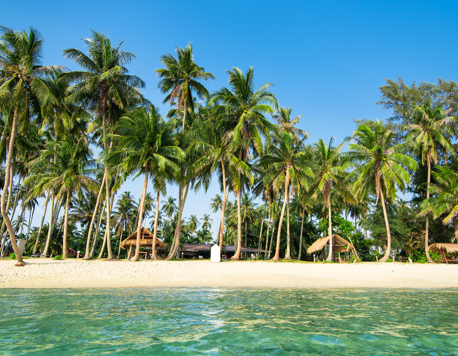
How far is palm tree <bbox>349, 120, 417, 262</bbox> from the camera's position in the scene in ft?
82.2

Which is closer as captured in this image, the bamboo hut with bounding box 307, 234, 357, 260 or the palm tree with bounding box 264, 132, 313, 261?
the palm tree with bounding box 264, 132, 313, 261

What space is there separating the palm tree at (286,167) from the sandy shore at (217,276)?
950 cm

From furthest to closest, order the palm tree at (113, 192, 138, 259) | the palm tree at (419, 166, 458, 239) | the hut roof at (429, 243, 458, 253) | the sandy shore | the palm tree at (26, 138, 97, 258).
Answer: the palm tree at (113, 192, 138, 259)
the palm tree at (419, 166, 458, 239)
the hut roof at (429, 243, 458, 253)
the palm tree at (26, 138, 97, 258)
the sandy shore

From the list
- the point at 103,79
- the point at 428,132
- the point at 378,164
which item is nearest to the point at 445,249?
the point at 378,164

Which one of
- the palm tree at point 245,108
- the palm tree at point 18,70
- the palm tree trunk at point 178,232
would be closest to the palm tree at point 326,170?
the palm tree at point 245,108

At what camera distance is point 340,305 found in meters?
7.93

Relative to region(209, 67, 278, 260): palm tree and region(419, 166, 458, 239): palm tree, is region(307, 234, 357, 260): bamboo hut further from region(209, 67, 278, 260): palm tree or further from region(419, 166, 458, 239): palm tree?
region(209, 67, 278, 260): palm tree

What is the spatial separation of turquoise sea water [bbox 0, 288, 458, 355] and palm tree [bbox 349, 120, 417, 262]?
18104 mm

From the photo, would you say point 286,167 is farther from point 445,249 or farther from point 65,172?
point 65,172

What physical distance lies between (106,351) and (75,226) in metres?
49.4

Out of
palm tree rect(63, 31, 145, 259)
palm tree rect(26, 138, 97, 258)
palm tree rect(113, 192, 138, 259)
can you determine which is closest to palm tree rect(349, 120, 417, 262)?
palm tree rect(63, 31, 145, 259)

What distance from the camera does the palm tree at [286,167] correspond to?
2631 cm

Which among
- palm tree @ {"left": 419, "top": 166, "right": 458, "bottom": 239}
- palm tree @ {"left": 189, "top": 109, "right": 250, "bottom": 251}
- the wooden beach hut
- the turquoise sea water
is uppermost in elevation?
palm tree @ {"left": 189, "top": 109, "right": 250, "bottom": 251}

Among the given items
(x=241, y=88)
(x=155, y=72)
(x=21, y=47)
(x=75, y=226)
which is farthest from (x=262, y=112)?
(x=75, y=226)
